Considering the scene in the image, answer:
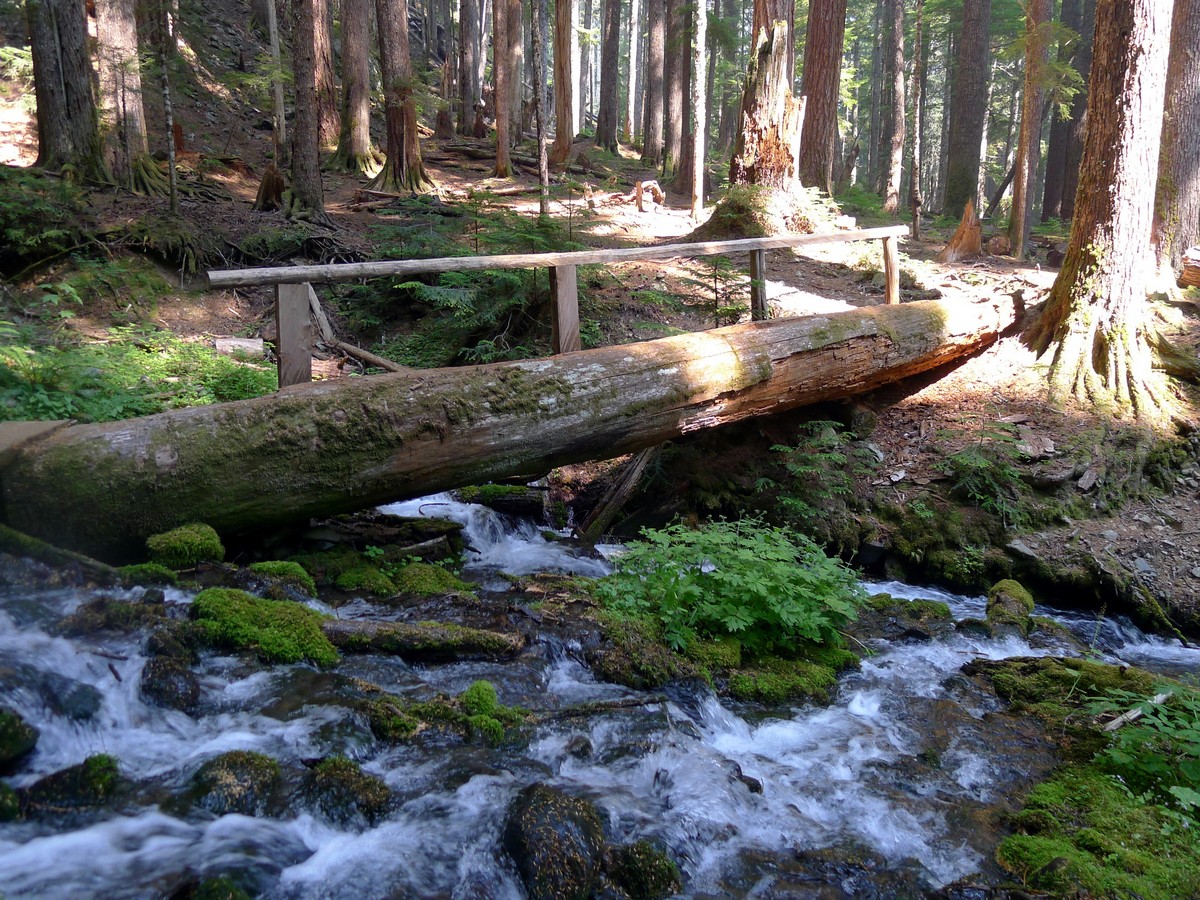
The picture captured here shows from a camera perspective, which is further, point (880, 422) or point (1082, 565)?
point (880, 422)

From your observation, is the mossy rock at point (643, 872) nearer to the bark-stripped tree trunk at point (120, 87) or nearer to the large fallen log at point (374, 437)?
the large fallen log at point (374, 437)

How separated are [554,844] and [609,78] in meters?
28.8

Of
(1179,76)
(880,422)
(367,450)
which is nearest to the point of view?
(367,450)

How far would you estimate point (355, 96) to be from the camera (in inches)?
679

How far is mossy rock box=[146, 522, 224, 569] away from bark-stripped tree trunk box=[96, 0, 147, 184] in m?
10.2

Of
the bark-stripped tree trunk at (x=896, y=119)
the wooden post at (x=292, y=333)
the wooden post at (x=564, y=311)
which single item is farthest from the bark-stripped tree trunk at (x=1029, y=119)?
the wooden post at (x=292, y=333)

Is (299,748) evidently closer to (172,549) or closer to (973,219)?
(172,549)

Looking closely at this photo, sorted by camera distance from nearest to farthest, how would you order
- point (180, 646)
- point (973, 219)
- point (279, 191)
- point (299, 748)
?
point (299, 748) < point (180, 646) < point (279, 191) < point (973, 219)

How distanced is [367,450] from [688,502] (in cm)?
360

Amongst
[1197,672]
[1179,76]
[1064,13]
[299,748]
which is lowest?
[1197,672]

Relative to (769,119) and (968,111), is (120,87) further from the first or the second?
(968,111)

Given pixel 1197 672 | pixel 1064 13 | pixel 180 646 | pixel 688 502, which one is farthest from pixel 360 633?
pixel 1064 13

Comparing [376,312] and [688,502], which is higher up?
[376,312]

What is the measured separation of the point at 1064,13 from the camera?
21.8 meters
